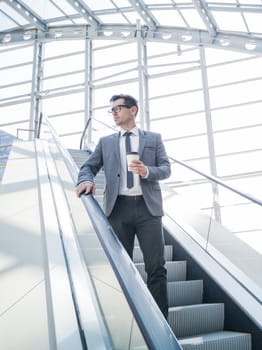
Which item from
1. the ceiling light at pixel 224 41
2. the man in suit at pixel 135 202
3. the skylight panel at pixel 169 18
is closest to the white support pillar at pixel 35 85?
the skylight panel at pixel 169 18

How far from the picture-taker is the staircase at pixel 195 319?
A: 261 cm

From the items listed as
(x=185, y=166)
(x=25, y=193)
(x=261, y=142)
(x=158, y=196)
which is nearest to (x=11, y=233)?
(x=25, y=193)

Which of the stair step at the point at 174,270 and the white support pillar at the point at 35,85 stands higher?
the white support pillar at the point at 35,85

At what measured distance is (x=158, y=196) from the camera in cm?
261

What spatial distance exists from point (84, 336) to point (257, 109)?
10.6 meters

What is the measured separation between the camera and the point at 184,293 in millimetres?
3332

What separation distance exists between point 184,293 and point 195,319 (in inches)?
15.8

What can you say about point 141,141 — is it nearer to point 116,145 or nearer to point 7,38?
point 116,145

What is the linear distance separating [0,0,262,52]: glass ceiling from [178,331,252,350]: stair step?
1081 centimetres

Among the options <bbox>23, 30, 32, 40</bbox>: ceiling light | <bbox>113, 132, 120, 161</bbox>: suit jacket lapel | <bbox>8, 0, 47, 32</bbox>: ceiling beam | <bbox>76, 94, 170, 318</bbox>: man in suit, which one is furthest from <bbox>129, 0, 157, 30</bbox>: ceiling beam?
<bbox>76, 94, 170, 318</bbox>: man in suit

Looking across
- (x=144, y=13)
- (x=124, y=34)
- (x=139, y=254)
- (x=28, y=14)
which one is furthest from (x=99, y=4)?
(x=139, y=254)

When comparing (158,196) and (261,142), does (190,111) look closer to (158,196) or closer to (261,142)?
(261,142)

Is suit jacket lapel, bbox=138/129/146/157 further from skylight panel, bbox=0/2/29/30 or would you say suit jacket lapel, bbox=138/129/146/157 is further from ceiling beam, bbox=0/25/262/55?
skylight panel, bbox=0/2/29/30

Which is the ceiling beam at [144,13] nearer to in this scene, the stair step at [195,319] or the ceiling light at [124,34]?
the ceiling light at [124,34]
